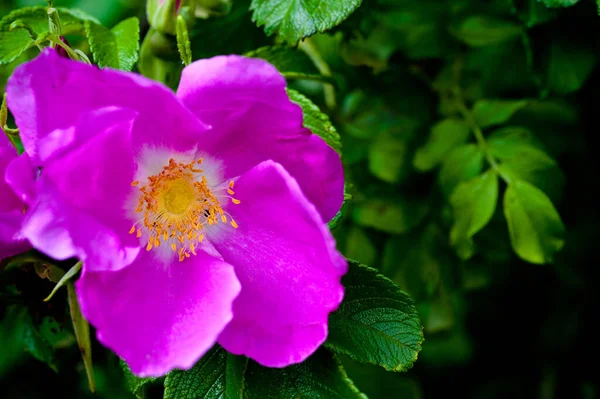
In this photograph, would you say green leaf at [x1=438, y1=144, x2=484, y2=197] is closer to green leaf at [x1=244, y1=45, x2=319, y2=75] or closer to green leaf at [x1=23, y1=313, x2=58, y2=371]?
green leaf at [x1=244, y1=45, x2=319, y2=75]

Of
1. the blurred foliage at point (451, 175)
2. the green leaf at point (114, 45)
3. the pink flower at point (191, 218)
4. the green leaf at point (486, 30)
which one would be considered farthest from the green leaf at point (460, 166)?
the green leaf at point (114, 45)

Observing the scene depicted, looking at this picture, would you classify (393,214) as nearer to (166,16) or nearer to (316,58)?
(316,58)

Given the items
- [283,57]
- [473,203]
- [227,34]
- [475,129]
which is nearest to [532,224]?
[473,203]

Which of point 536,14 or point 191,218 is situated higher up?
point 536,14

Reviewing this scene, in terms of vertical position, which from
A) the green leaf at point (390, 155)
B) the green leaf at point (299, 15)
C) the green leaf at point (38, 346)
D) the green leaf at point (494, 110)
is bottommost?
the green leaf at point (38, 346)

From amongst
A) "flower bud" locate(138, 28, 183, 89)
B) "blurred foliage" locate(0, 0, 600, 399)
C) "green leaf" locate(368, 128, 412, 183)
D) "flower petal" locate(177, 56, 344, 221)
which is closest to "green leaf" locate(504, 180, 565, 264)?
"blurred foliage" locate(0, 0, 600, 399)

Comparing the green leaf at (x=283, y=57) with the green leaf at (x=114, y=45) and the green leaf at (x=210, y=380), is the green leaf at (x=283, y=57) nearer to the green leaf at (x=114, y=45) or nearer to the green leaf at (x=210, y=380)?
the green leaf at (x=114, y=45)

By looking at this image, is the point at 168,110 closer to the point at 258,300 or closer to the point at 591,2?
the point at 258,300
